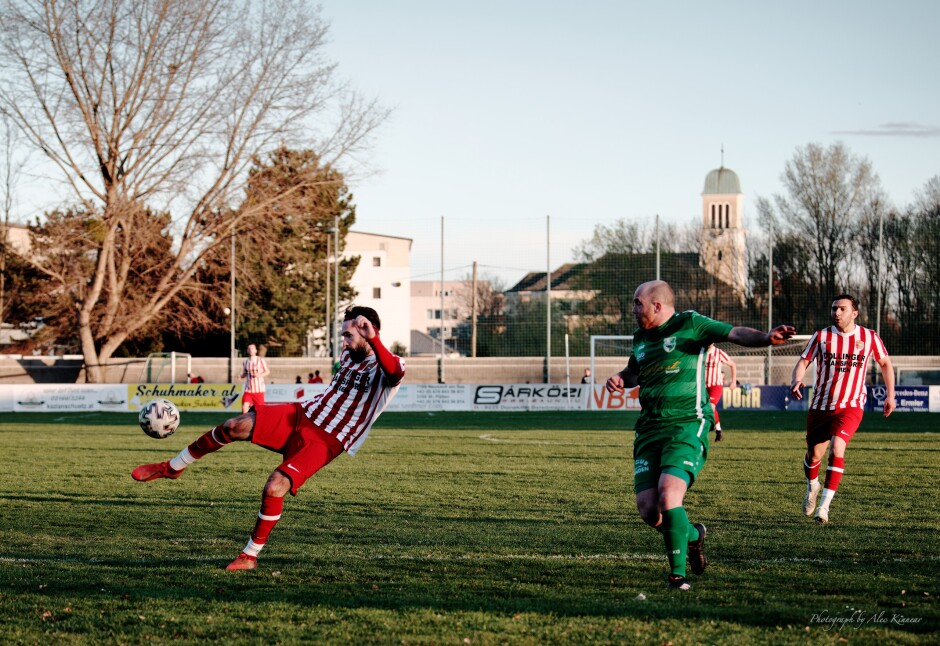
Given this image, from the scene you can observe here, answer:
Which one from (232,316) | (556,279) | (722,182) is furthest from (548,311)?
(722,182)

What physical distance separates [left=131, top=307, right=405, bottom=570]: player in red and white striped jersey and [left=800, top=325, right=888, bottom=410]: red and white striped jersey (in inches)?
201

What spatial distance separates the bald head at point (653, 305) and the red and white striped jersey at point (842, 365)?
164 inches

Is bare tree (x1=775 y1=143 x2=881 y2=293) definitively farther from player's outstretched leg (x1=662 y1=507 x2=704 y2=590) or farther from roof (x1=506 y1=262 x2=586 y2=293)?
player's outstretched leg (x1=662 y1=507 x2=704 y2=590)

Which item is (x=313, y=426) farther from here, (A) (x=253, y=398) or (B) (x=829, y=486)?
(A) (x=253, y=398)

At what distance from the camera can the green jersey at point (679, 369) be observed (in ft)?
21.4

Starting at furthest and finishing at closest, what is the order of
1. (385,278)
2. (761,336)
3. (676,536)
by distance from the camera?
1. (385,278)
2. (676,536)
3. (761,336)

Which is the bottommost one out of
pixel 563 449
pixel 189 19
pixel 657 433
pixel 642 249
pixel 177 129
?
pixel 563 449

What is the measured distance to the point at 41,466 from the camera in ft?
48.3

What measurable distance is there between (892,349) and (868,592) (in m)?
36.9

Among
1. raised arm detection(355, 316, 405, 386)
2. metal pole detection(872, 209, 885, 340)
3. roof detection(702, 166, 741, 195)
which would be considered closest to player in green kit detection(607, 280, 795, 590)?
raised arm detection(355, 316, 405, 386)

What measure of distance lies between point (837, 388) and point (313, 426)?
19.0 ft

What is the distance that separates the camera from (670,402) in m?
6.55

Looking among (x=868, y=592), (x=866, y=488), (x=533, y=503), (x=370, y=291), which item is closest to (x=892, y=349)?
(x=866, y=488)

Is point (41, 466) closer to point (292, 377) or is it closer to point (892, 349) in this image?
point (292, 377)
